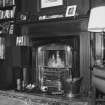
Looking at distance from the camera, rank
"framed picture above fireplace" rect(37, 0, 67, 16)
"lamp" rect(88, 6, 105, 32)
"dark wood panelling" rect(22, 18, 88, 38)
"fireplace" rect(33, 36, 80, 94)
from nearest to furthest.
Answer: "lamp" rect(88, 6, 105, 32) → "dark wood panelling" rect(22, 18, 88, 38) → "fireplace" rect(33, 36, 80, 94) → "framed picture above fireplace" rect(37, 0, 67, 16)

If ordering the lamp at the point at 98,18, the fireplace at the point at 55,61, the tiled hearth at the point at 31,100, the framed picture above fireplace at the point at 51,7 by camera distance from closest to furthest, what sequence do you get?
the lamp at the point at 98,18
the tiled hearth at the point at 31,100
the fireplace at the point at 55,61
the framed picture above fireplace at the point at 51,7

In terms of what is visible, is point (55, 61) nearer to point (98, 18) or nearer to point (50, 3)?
point (50, 3)

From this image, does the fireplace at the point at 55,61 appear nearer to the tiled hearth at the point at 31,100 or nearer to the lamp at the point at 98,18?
the tiled hearth at the point at 31,100

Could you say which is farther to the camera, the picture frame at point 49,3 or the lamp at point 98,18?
the picture frame at point 49,3

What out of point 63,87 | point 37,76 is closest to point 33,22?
point 37,76

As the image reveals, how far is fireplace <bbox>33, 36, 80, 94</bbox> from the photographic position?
4152 mm

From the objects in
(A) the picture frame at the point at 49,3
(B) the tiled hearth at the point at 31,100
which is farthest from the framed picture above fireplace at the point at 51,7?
(B) the tiled hearth at the point at 31,100

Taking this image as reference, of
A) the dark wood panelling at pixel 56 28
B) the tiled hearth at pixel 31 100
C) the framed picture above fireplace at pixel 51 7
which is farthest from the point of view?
the framed picture above fireplace at pixel 51 7

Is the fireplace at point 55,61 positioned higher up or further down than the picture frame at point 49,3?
further down

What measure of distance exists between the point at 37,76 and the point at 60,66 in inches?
20.6

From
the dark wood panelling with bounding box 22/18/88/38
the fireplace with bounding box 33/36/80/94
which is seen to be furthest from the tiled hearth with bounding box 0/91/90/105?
the dark wood panelling with bounding box 22/18/88/38

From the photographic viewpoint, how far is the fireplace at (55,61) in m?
4.15

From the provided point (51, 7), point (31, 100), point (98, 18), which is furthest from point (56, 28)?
point (98, 18)

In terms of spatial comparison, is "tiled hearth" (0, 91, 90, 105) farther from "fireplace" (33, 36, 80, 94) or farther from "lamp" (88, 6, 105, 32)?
"lamp" (88, 6, 105, 32)
